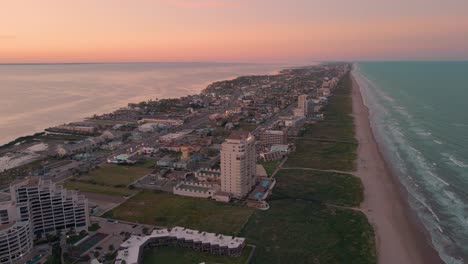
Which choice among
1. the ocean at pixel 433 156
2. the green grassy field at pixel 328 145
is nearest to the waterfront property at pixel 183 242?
the ocean at pixel 433 156

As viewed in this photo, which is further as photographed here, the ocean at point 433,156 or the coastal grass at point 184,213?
the ocean at point 433,156

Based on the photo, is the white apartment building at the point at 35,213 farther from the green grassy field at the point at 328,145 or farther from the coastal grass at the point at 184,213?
the green grassy field at the point at 328,145

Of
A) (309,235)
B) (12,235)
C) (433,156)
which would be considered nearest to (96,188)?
(12,235)

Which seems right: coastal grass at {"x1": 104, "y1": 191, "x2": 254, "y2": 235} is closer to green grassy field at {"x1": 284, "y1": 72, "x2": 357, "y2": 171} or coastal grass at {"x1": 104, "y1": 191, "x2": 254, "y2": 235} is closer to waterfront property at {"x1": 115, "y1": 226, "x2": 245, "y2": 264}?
waterfront property at {"x1": 115, "y1": 226, "x2": 245, "y2": 264}

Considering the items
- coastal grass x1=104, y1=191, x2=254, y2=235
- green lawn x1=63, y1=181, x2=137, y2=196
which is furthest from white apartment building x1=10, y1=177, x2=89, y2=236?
green lawn x1=63, y1=181, x2=137, y2=196

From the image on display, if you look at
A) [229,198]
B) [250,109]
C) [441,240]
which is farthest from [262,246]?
[250,109]
